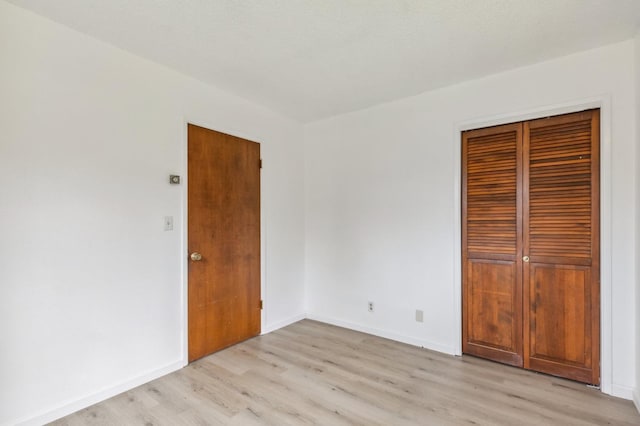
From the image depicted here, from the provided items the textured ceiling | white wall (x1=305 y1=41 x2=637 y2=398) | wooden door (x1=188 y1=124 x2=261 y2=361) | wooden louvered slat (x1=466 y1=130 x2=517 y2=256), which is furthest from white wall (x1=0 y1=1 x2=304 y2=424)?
wooden louvered slat (x1=466 y1=130 x2=517 y2=256)

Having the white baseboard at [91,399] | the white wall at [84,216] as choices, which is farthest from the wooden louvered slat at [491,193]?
the white baseboard at [91,399]

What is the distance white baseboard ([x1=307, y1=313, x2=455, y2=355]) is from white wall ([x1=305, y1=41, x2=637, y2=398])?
13 mm

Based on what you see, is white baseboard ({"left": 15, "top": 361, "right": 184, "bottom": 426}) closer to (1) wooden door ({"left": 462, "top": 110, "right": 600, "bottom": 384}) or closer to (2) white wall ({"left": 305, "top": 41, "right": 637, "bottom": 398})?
(2) white wall ({"left": 305, "top": 41, "right": 637, "bottom": 398})

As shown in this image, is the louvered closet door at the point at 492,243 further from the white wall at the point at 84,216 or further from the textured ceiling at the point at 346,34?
the white wall at the point at 84,216

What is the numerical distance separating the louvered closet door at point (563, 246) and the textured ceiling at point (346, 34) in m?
0.67

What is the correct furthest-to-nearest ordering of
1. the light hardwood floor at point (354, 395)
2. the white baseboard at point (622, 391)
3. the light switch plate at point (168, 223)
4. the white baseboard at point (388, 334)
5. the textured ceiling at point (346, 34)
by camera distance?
1. the white baseboard at point (388, 334)
2. the light switch plate at point (168, 223)
3. the white baseboard at point (622, 391)
4. the light hardwood floor at point (354, 395)
5. the textured ceiling at point (346, 34)

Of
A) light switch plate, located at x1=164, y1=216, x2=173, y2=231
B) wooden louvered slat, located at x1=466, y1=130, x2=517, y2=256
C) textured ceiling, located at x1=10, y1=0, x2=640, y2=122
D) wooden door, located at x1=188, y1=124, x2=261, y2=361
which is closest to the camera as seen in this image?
textured ceiling, located at x1=10, y1=0, x2=640, y2=122

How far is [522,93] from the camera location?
8.56 feet

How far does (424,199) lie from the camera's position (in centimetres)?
310

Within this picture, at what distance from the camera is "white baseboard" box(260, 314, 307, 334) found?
353 cm

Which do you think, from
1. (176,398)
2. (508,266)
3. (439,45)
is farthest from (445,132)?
(176,398)

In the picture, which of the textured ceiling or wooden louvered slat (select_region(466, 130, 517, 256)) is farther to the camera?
wooden louvered slat (select_region(466, 130, 517, 256))

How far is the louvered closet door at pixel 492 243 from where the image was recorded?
2697 millimetres

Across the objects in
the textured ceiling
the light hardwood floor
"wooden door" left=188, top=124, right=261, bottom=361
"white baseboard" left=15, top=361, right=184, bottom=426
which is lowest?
the light hardwood floor
